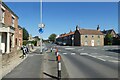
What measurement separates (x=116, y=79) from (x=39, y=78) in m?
3.76

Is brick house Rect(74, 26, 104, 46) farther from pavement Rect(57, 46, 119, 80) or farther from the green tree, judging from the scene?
pavement Rect(57, 46, 119, 80)

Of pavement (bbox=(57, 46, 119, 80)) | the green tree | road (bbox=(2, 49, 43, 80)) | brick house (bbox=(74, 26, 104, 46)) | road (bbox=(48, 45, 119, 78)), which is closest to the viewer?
road (bbox=(2, 49, 43, 80))

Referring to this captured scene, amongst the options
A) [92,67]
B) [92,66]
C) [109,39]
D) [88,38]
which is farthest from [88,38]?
[92,67]

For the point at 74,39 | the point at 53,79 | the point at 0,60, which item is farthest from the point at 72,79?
the point at 74,39

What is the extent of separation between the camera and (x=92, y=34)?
282ft

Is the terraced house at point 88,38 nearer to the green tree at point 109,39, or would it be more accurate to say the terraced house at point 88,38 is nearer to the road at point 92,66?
the green tree at point 109,39

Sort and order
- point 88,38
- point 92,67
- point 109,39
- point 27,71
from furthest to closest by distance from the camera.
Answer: point 109,39
point 88,38
point 92,67
point 27,71

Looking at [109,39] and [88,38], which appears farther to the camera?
[109,39]

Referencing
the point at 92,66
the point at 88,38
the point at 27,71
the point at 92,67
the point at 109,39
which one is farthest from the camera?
the point at 109,39

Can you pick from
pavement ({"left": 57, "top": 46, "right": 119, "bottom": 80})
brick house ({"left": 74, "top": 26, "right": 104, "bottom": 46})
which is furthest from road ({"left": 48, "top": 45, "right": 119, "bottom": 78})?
brick house ({"left": 74, "top": 26, "right": 104, "bottom": 46})

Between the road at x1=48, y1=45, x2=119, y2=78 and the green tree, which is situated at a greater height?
the green tree

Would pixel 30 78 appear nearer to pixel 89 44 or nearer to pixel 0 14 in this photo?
pixel 0 14

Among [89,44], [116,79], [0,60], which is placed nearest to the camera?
[116,79]

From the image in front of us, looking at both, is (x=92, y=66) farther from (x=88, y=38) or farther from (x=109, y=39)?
(x=109, y=39)
